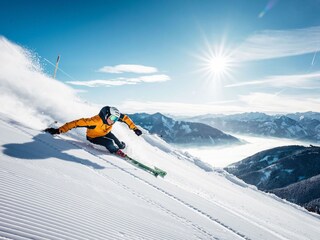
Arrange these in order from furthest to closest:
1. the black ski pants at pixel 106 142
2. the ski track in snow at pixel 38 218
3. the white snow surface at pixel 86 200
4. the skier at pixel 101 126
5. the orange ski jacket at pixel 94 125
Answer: the black ski pants at pixel 106 142 < the skier at pixel 101 126 < the orange ski jacket at pixel 94 125 < the white snow surface at pixel 86 200 < the ski track in snow at pixel 38 218

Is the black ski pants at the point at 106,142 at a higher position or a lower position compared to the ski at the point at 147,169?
higher

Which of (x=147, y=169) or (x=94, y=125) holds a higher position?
(x=94, y=125)

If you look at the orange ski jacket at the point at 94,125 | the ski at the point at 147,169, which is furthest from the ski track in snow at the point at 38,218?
the orange ski jacket at the point at 94,125

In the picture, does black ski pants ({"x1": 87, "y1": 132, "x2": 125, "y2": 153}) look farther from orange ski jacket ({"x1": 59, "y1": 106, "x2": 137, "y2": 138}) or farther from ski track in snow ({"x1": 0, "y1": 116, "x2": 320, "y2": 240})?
ski track in snow ({"x1": 0, "y1": 116, "x2": 320, "y2": 240})

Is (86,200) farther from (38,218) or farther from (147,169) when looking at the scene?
(147,169)

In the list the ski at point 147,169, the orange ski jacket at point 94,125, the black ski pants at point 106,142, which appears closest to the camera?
the orange ski jacket at point 94,125

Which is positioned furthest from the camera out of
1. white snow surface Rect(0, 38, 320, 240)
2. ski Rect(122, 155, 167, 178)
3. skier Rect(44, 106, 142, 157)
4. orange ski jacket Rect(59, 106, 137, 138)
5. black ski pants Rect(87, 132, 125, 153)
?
black ski pants Rect(87, 132, 125, 153)

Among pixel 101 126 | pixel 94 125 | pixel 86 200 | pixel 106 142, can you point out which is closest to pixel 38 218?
pixel 86 200

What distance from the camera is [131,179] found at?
33.4 ft

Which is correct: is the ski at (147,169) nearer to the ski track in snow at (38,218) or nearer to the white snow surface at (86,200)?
the white snow surface at (86,200)

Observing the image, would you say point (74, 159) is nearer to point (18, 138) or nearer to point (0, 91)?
point (18, 138)

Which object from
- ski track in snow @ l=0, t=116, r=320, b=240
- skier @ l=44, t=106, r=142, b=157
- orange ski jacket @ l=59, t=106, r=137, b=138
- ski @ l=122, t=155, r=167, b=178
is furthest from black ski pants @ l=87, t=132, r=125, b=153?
ski track in snow @ l=0, t=116, r=320, b=240

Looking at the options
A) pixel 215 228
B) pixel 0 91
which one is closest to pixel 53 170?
pixel 215 228

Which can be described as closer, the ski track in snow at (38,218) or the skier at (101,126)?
the ski track in snow at (38,218)
